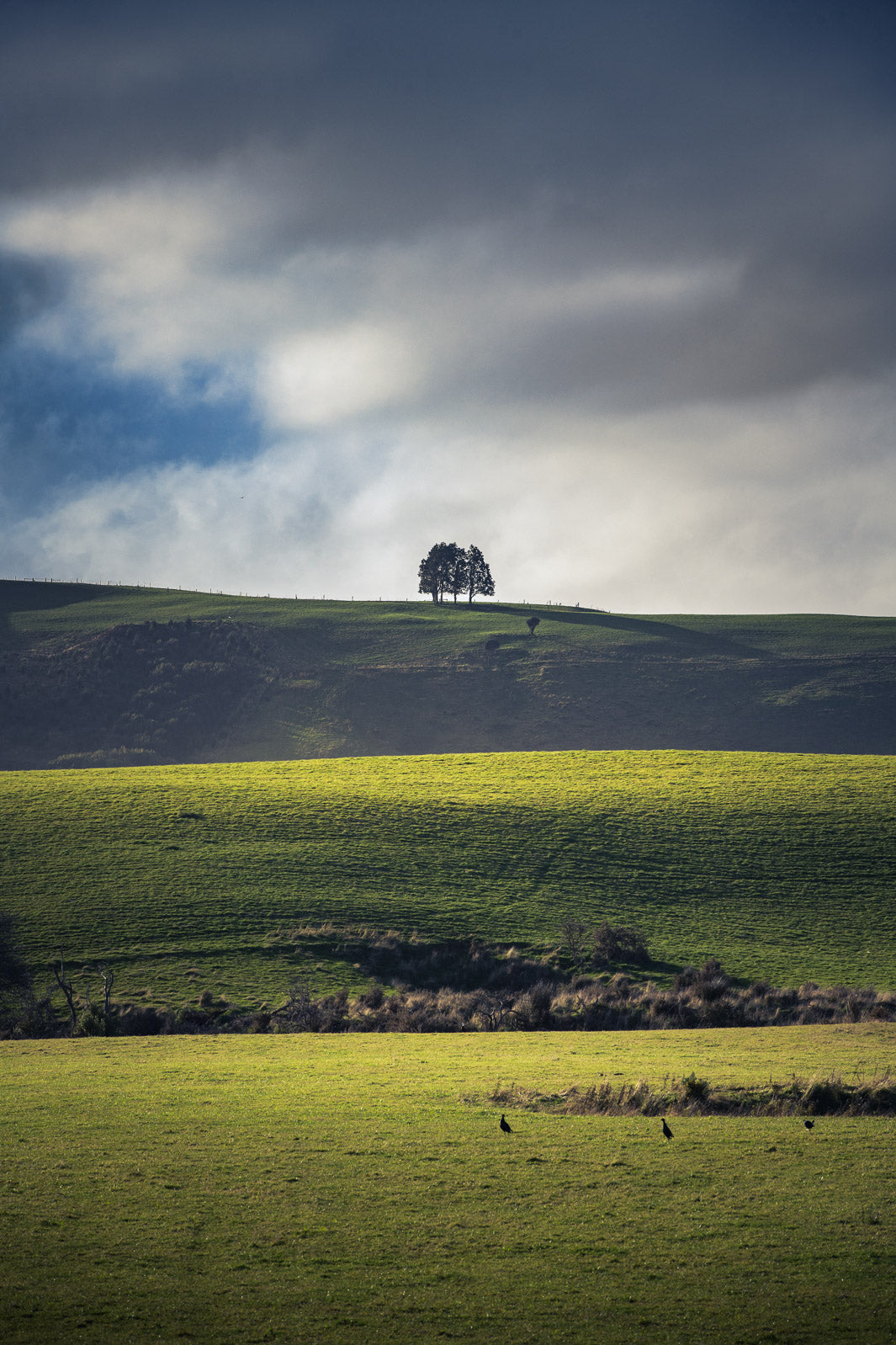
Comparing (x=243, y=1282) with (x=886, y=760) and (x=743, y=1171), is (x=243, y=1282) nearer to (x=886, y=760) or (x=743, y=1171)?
(x=743, y=1171)

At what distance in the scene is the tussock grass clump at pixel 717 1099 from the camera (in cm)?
2142

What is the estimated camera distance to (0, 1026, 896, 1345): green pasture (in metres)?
12.1

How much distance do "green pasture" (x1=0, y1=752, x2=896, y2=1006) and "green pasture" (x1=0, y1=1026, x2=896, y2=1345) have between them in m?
18.0

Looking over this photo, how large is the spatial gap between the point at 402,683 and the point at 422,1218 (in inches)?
4877

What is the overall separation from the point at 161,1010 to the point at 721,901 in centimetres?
2836

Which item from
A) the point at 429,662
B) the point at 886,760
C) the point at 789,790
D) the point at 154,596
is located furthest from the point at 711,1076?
the point at 154,596

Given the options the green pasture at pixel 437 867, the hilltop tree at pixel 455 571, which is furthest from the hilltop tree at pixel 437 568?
the green pasture at pixel 437 867

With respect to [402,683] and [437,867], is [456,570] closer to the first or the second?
[402,683]

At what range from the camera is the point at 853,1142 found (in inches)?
735

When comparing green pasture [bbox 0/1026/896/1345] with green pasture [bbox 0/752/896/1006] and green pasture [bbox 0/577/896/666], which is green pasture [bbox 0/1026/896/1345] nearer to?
green pasture [bbox 0/752/896/1006]

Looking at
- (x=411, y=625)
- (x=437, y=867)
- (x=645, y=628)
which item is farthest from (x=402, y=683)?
(x=437, y=867)

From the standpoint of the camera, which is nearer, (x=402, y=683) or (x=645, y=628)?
(x=402, y=683)

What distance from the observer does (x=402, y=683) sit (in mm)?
138750

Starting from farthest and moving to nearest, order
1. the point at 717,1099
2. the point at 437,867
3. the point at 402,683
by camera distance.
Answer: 1. the point at 402,683
2. the point at 437,867
3. the point at 717,1099
